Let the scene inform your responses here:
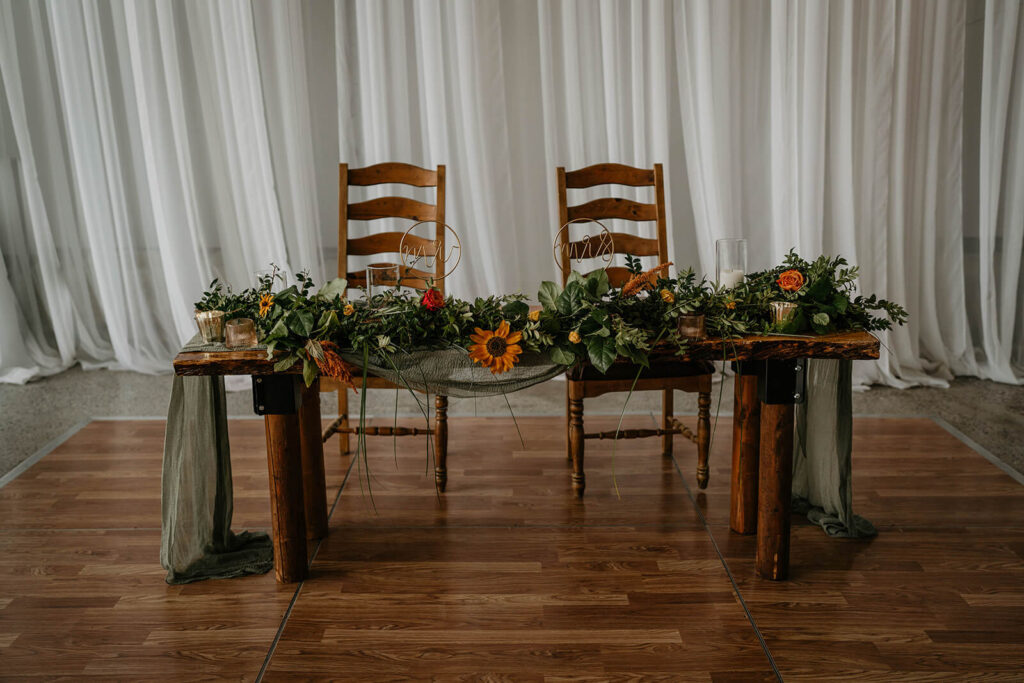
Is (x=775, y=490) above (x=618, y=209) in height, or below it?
below

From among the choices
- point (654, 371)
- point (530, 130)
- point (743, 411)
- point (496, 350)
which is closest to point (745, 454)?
point (743, 411)

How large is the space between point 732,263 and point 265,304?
120 cm

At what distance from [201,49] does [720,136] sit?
245 cm

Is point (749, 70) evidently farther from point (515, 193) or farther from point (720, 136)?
point (515, 193)

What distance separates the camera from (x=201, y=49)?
3980 millimetres

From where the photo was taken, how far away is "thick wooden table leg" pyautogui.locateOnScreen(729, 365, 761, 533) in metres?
2.41

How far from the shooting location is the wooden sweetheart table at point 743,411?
6.70ft

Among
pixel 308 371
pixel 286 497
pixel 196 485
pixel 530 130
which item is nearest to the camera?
pixel 308 371

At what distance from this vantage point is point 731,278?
2227 millimetres

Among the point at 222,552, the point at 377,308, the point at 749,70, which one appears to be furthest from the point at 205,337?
the point at 749,70

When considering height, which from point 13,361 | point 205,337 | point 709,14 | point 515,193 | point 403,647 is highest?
point 709,14

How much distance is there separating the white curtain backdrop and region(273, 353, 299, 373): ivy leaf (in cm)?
205

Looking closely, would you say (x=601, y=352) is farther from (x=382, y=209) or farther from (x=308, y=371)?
(x=382, y=209)

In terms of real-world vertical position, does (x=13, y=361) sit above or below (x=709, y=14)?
below
